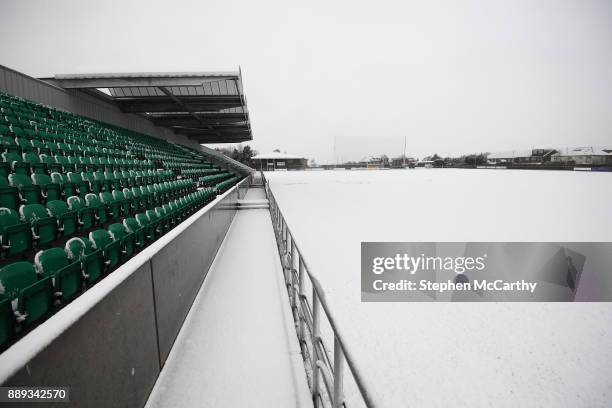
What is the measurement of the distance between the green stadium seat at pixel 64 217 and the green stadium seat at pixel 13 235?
1.26ft

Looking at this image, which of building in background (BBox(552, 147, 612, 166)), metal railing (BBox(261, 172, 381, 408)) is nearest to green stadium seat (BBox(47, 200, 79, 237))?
metal railing (BBox(261, 172, 381, 408))

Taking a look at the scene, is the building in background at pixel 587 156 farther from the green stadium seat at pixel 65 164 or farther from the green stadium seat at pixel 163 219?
the green stadium seat at pixel 65 164

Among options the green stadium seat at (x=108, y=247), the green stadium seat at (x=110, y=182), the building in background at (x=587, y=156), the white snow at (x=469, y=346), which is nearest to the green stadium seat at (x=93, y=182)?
the green stadium seat at (x=110, y=182)

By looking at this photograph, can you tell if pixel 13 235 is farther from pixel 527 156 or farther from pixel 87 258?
pixel 527 156

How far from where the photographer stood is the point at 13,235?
120 inches

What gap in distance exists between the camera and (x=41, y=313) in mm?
2125

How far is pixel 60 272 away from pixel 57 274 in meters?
0.03

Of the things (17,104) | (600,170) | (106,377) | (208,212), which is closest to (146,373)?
(106,377)

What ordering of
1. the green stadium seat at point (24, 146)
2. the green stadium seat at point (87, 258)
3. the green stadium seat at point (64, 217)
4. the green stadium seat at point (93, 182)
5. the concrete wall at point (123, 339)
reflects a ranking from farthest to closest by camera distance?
the green stadium seat at point (24, 146), the green stadium seat at point (93, 182), the green stadium seat at point (64, 217), the green stadium seat at point (87, 258), the concrete wall at point (123, 339)

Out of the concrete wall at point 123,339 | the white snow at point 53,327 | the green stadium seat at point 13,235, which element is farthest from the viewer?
the green stadium seat at point 13,235

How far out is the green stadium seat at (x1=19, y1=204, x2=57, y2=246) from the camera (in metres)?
3.31

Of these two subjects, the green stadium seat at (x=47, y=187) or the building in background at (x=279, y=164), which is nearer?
the green stadium seat at (x=47, y=187)

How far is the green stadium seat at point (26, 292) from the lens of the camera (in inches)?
75.9

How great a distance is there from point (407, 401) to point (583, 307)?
3595mm
